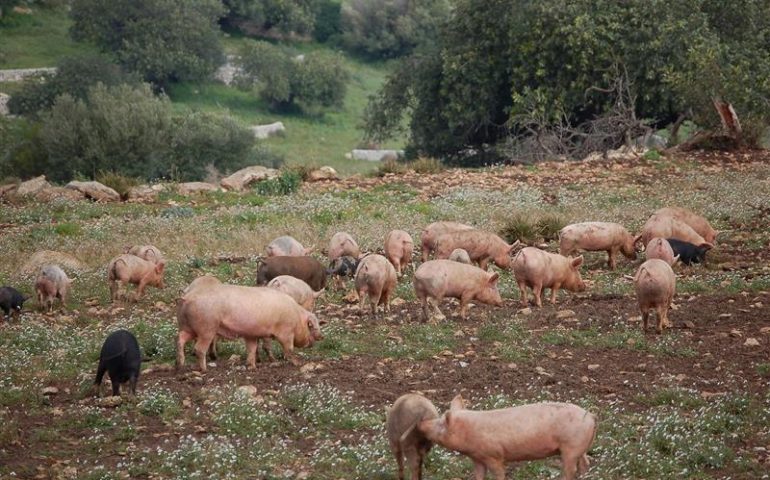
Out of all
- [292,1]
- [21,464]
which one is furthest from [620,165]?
[292,1]

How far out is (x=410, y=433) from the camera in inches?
383

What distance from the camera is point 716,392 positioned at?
12.4m

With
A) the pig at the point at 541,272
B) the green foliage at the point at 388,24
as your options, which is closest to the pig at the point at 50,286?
the pig at the point at 541,272

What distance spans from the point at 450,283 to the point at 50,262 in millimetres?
8877

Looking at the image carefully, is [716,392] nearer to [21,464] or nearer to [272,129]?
[21,464]

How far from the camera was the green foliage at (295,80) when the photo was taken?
211 feet

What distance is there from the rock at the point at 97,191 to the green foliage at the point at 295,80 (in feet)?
110

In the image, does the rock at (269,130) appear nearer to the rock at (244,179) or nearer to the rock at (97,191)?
the rock at (244,179)

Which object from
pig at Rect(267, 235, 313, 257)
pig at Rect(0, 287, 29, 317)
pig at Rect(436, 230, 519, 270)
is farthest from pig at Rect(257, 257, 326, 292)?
pig at Rect(0, 287, 29, 317)

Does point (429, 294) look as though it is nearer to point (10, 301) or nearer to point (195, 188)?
point (10, 301)

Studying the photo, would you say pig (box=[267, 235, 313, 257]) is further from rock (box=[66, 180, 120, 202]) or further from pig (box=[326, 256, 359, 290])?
rock (box=[66, 180, 120, 202])

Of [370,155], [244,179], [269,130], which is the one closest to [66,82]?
[269,130]

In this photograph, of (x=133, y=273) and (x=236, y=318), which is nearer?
(x=236, y=318)

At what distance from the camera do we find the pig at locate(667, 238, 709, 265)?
748 inches
